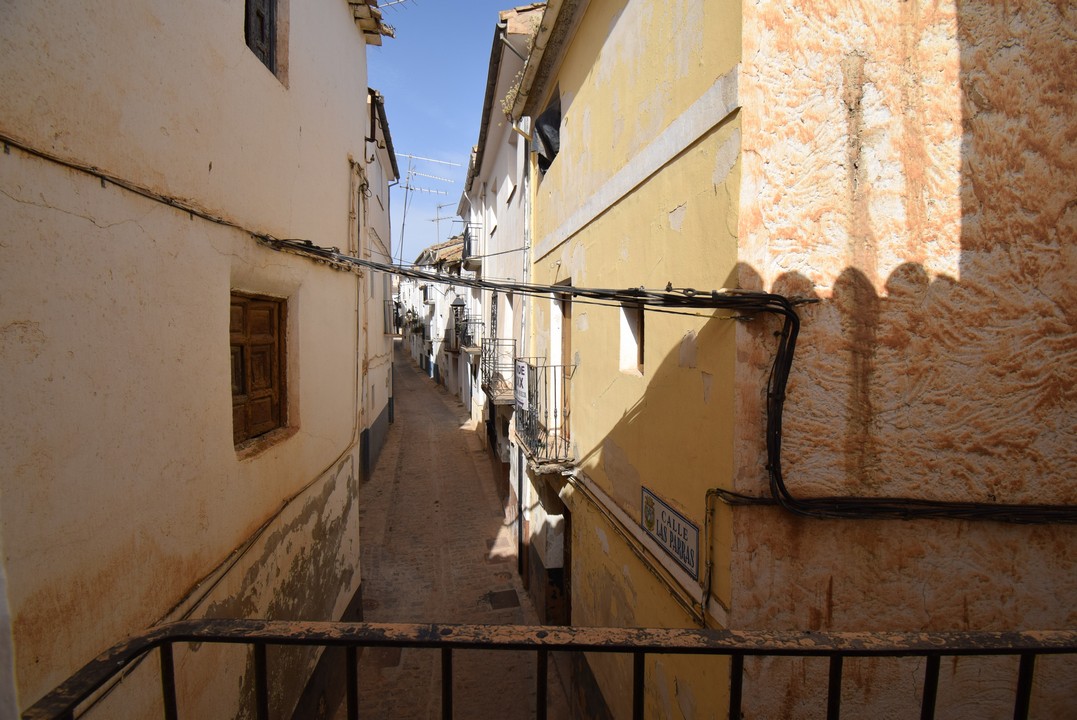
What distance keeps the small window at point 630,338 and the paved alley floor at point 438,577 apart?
4423 mm

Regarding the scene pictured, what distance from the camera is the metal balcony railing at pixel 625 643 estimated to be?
1484 mm

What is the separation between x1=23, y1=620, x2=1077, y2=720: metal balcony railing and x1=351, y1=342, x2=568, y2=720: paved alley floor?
548cm

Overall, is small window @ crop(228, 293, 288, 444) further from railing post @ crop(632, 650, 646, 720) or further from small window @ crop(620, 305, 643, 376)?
railing post @ crop(632, 650, 646, 720)

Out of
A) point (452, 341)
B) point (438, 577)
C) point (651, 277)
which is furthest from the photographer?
point (452, 341)

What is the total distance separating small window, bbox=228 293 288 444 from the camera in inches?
163

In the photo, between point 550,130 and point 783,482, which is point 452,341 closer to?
point 550,130

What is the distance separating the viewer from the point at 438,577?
9.27 meters

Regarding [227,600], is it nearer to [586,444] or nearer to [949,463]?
[586,444]

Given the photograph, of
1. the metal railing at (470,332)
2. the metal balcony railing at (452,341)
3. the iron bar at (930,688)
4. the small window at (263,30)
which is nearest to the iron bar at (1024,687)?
the iron bar at (930,688)

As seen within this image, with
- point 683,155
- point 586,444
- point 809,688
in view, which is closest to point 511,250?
point 586,444

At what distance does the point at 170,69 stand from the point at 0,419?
6.70 ft


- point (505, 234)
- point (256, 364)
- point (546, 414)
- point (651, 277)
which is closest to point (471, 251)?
point (505, 234)

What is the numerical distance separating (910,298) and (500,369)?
1094 cm

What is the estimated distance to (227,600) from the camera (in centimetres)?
360
